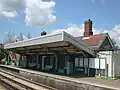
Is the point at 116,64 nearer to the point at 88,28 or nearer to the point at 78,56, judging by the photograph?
the point at 78,56

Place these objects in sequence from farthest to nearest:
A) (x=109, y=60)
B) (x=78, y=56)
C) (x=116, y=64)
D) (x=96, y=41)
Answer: (x=96, y=41)
(x=78, y=56)
(x=116, y=64)
(x=109, y=60)

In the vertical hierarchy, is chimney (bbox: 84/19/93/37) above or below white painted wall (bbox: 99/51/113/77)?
Answer: above

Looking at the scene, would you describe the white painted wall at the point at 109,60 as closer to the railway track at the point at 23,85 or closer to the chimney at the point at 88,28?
the railway track at the point at 23,85

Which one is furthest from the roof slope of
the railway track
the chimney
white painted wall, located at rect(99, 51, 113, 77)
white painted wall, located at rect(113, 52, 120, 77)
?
the railway track

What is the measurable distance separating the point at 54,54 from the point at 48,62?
11.7 ft

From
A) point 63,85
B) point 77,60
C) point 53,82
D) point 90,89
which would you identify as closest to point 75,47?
point 77,60

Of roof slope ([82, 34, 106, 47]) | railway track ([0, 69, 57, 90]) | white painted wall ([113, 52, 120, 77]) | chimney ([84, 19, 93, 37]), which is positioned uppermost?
chimney ([84, 19, 93, 37])

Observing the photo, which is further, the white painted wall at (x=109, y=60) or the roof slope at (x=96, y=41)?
the roof slope at (x=96, y=41)

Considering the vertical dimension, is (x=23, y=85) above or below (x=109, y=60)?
below

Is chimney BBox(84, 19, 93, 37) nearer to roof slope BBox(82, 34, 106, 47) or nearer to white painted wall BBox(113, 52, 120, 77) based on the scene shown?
roof slope BBox(82, 34, 106, 47)

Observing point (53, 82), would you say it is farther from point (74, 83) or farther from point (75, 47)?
point (75, 47)

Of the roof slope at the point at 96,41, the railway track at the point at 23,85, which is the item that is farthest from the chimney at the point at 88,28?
the railway track at the point at 23,85

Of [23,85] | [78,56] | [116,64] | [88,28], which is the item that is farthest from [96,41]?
[23,85]

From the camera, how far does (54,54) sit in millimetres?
29938
